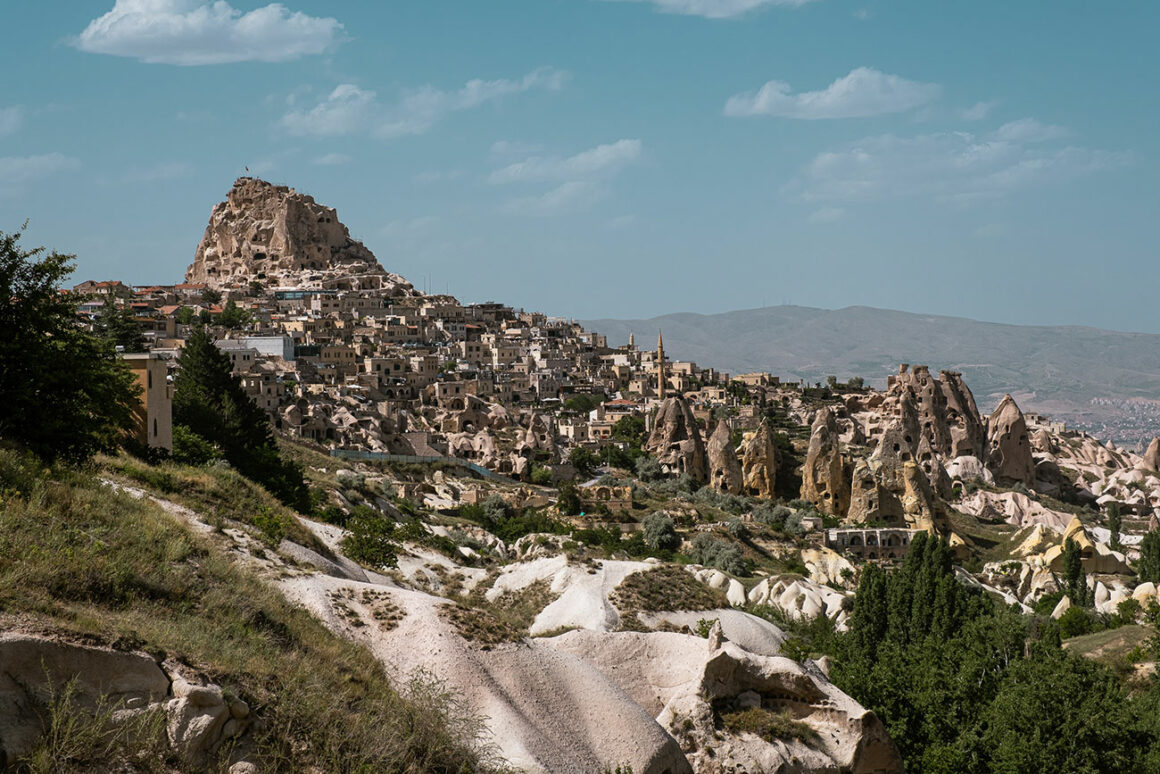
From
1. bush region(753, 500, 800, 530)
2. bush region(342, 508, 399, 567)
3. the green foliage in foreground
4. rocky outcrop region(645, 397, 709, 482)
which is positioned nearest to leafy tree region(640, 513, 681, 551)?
bush region(753, 500, 800, 530)

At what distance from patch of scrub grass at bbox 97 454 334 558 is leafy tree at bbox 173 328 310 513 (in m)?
7.95

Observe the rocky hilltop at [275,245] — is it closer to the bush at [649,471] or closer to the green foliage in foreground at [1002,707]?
the bush at [649,471]

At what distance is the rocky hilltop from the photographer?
150 meters

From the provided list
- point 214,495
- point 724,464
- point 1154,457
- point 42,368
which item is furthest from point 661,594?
point 1154,457

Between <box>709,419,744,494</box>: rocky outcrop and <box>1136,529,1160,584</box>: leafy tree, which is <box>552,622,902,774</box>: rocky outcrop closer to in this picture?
<box>1136,529,1160,584</box>: leafy tree

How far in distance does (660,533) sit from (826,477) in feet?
72.9

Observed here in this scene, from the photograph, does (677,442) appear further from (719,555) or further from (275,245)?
(275,245)

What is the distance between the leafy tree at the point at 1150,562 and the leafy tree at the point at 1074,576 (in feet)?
9.31

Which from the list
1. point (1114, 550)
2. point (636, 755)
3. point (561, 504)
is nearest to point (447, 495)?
point (561, 504)

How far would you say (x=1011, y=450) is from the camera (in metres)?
98.4

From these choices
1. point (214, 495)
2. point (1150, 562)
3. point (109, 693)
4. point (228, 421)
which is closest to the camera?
point (109, 693)

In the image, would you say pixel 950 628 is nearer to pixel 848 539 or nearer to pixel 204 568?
pixel 848 539

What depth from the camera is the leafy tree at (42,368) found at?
17.1 m

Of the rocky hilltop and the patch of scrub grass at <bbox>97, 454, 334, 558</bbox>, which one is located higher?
the rocky hilltop
